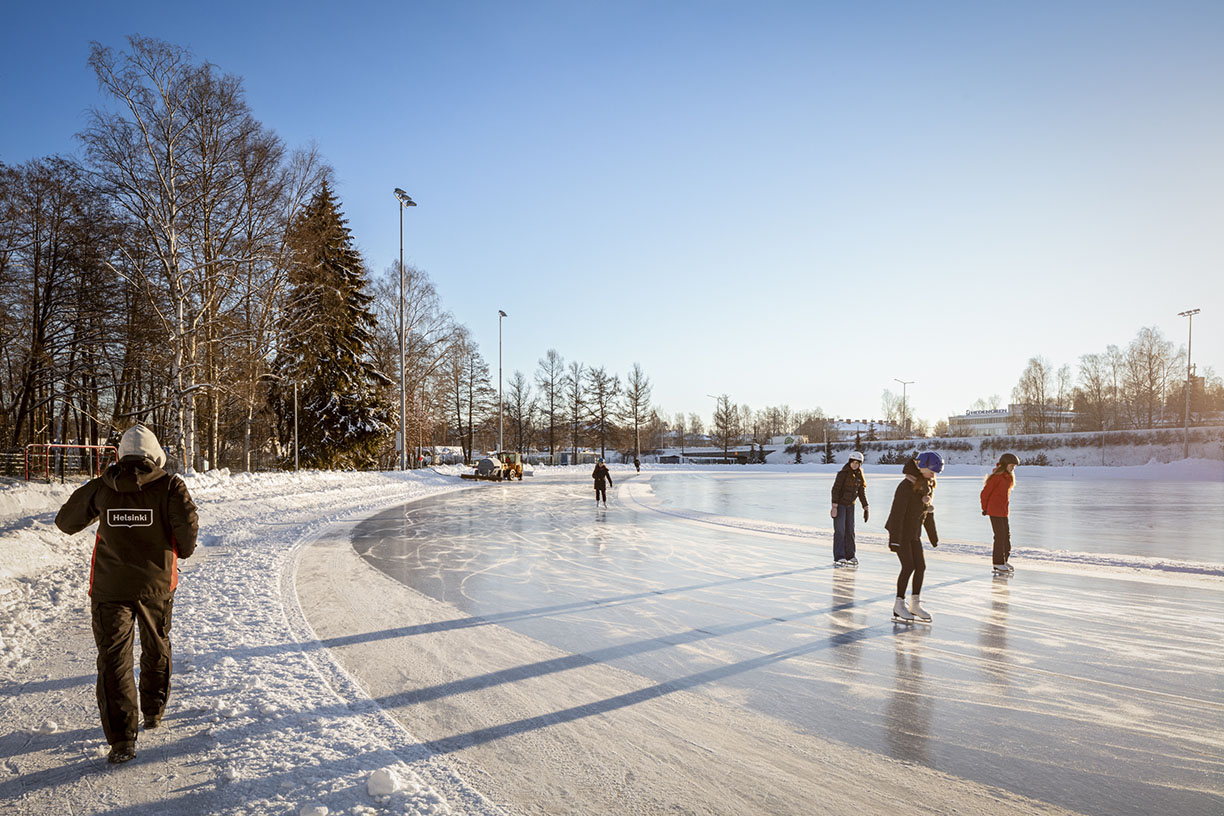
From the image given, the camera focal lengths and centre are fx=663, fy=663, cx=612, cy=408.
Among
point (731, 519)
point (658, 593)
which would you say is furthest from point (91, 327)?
point (658, 593)

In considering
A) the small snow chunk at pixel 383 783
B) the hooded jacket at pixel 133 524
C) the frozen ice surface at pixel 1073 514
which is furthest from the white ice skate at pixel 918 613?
the frozen ice surface at pixel 1073 514

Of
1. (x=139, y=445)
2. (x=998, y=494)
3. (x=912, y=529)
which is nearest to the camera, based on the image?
(x=139, y=445)

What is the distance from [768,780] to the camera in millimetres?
3555

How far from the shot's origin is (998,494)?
404 inches

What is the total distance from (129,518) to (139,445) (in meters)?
0.44

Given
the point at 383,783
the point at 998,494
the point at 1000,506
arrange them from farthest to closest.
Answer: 1. the point at 998,494
2. the point at 1000,506
3. the point at 383,783

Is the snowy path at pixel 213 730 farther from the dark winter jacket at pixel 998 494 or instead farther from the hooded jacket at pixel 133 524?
the dark winter jacket at pixel 998 494

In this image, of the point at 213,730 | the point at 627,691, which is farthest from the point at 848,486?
the point at 213,730

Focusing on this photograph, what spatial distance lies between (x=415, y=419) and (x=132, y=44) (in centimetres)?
3016

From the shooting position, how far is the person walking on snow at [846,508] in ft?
34.6

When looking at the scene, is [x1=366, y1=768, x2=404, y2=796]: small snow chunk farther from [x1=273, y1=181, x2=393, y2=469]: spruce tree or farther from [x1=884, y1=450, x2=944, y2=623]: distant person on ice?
[x1=273, y1=181, x2=393, y2=469]: spruce tree

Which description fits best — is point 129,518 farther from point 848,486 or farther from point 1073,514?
point 1073,514

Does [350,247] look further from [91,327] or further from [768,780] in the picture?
[768,780]

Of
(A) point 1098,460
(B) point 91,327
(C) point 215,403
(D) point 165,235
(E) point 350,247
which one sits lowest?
(A) point 1098,460
